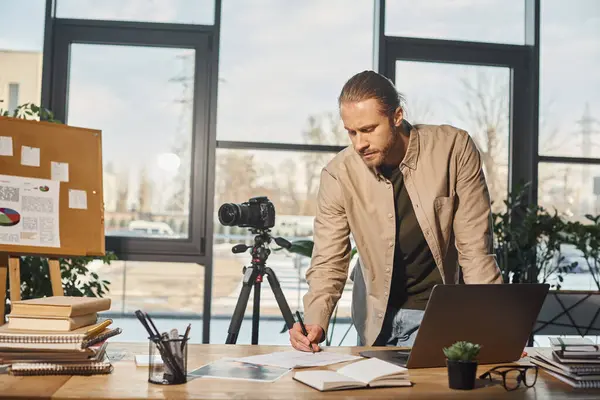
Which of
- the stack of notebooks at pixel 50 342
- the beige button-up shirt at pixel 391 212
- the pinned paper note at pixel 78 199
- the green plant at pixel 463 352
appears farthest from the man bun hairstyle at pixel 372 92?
the pinned paper note at pixel 78 199

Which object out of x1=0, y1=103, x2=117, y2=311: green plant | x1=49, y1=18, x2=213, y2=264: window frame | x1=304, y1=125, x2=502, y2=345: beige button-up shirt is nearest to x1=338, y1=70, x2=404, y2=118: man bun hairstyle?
x1=304, y1=125, x2=502, y2=345: beige button-up shirt

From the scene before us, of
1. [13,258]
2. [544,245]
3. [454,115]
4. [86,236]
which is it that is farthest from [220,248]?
[544,245]

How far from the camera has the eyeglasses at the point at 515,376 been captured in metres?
1.58

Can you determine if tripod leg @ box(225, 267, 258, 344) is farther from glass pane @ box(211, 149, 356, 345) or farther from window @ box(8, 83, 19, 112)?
window @ box(8, 83, 19, 112)

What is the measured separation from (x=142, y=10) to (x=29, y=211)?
5.39 feet

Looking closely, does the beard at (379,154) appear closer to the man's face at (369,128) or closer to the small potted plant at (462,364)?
the man's face at (369,128)

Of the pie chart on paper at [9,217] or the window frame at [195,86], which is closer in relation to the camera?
the pie chart on paper at [9,217]

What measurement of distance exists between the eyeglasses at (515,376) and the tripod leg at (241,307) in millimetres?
1861

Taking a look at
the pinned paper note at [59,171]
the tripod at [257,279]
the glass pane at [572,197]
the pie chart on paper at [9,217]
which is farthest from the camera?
the glass pane at [572,197]

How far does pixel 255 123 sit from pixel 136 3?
3.29 ft

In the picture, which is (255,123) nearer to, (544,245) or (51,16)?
(51,16)

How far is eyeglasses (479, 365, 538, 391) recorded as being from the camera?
1580 mm

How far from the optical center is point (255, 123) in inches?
169

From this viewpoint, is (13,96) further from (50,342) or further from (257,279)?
(50,342)
